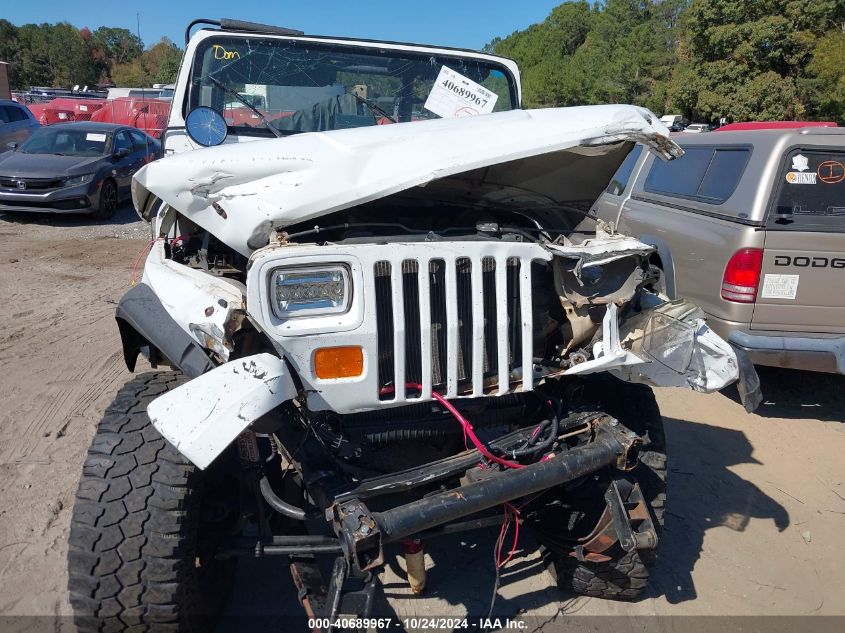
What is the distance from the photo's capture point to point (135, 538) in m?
2.11

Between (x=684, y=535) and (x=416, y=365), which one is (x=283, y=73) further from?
(x=684, y=535)

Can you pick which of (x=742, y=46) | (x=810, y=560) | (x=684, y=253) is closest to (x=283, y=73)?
(x=684, y=253)

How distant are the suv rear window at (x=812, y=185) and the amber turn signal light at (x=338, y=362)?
352cm

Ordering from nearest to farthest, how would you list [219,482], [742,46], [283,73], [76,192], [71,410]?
1. [219,482]
2. [283,73]
3. [71,410]
4. [76,192]
5. [742,46]

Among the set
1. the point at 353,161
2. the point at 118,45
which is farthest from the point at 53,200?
the point at 118,45

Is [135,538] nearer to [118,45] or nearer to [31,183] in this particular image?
[31,183]

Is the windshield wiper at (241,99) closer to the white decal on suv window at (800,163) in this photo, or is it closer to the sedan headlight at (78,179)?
the white decal on suv window at (800,163)

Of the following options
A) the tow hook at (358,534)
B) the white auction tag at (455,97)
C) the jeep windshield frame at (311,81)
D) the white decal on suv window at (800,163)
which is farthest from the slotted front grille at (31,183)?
the tow hook at (358,534)

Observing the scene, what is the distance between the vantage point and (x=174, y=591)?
2.13 meters

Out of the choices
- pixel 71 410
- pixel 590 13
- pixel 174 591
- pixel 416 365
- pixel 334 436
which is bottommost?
pixel 71 410

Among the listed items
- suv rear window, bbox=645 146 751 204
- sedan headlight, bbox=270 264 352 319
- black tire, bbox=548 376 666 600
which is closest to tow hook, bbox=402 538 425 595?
black tire, bbox=548 376 666 600

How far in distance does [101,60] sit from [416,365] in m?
75.3

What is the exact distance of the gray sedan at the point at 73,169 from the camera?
33.3ft

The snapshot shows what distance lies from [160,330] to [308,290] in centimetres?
69
